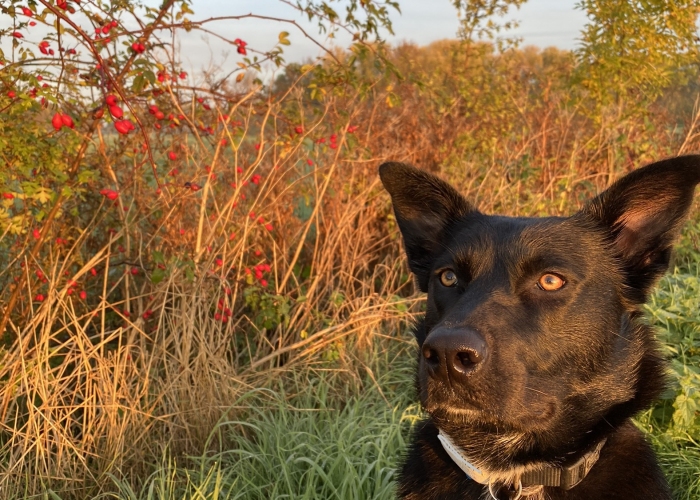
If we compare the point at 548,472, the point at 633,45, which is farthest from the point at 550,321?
the point at 633,45

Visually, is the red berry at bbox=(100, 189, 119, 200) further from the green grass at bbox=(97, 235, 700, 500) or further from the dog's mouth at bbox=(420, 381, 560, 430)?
the dog's mouth at bbox=(420, 381, 560, 430)

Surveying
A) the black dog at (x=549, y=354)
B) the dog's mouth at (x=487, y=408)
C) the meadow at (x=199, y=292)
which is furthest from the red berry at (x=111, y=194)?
the dog's mouth at (x=487, y=408)

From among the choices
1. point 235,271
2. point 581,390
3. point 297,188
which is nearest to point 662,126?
point 297,188

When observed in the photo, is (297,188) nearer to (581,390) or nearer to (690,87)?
(581,390)

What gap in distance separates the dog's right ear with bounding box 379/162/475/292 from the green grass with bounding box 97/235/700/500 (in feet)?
3.60

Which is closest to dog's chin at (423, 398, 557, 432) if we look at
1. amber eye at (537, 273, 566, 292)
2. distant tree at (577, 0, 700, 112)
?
amber eye at (537, 273, 566, 292)

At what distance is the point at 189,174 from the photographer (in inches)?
179

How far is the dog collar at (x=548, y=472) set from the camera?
211 cm

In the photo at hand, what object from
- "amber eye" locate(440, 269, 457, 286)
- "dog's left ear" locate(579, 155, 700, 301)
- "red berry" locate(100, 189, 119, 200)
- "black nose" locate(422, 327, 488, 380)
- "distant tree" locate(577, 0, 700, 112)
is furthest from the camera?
"distant tree" locate(577, 0, 700, 112)

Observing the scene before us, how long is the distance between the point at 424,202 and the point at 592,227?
2.32 ft

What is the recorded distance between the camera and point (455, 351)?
6.23 feet

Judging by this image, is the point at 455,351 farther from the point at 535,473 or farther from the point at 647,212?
the point at 647,212

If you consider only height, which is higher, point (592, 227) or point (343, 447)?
point (592, 227)

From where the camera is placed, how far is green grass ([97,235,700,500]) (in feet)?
10.1
